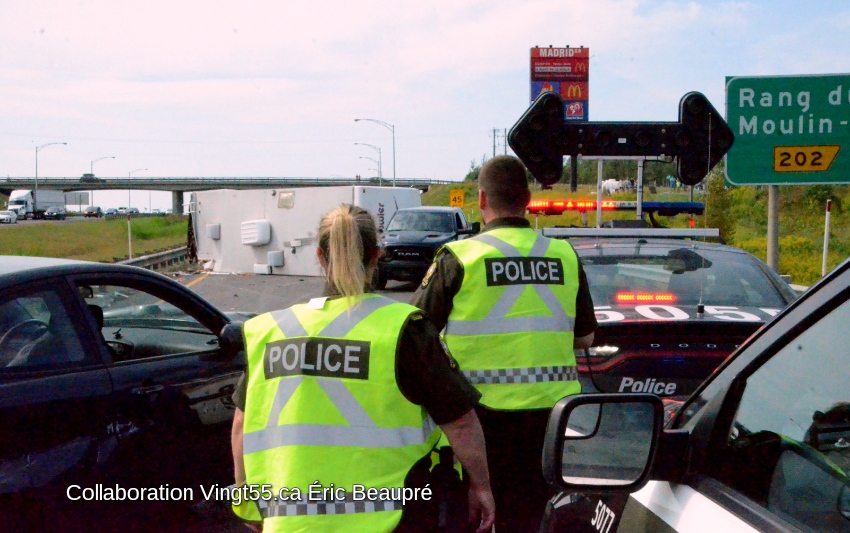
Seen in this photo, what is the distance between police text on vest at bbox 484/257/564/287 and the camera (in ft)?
11.6

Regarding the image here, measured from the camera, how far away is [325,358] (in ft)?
8.27

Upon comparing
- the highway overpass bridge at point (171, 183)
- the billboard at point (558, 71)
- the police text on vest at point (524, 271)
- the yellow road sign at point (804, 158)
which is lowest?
the police text on vest at point (524, 271)

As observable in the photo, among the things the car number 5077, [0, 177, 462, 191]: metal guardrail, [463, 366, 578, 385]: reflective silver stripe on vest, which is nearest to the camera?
the car number 5077

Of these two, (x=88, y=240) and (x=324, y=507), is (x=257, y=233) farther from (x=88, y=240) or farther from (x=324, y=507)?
(x=88, y=240)

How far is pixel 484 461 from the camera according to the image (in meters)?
2.81

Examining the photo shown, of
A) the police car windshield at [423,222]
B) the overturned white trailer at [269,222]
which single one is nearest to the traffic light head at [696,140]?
the police car windshield at [423,222]

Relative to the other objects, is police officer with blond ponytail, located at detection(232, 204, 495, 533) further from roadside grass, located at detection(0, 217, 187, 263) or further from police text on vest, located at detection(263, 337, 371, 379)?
roadside grass, located at detection(0, 217, 187, 263)

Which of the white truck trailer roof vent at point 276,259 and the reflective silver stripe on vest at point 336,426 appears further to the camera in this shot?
the white truck trailer roof vent at point 276,259

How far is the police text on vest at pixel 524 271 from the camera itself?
3541 millimetres

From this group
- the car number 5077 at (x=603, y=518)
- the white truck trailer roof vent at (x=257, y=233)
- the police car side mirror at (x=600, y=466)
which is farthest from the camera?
the white truck trailer roof vent at (x=257, y=233)

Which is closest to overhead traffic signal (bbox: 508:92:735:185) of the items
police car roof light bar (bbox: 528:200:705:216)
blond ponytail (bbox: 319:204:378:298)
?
police car roof light bar (bbox: 528:200:705:216)

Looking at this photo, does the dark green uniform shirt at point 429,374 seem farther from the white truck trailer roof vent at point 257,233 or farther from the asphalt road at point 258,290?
the white truck trailer roof vent at point 257,233

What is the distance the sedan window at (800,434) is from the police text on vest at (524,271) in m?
1.69

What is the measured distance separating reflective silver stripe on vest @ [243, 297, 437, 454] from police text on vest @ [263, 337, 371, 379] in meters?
0.02
